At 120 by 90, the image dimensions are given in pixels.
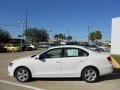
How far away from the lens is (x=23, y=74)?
11422 millimetres

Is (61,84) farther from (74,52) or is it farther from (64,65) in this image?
(74,52)

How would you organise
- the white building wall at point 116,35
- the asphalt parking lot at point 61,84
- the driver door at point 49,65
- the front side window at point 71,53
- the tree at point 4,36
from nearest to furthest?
the asphalt parking lot at point 61,84, the white building wall at point 116,35, the driver door at point 49,65, the front side window at point 71,53, the tree at point 4,36

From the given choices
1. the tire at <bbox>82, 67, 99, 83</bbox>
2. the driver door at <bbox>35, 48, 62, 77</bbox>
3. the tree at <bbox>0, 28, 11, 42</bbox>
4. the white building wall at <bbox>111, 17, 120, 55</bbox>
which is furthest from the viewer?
the tree at <bbox>0, 28, 11, 42</bbox>

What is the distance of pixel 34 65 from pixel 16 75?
0.89m

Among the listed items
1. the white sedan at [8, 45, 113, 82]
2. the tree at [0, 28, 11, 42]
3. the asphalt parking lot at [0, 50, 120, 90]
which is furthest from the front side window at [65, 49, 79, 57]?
the tree at [0, 28, 11, 42]

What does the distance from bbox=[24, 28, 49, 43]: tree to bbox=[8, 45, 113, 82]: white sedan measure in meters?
107

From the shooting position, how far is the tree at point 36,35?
12025 centimetres

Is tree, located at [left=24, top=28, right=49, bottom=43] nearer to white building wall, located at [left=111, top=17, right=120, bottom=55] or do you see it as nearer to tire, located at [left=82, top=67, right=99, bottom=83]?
tire, located at [left=82, top=67, right=99, bottom=83]

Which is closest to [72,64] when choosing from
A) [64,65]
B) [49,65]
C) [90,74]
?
[64,65]

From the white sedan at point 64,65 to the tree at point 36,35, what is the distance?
10692 cm

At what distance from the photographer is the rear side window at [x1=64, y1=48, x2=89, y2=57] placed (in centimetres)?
1129

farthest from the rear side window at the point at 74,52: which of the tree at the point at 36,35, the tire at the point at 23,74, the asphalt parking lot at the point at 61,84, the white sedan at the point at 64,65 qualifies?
the tree at the point at 36,35

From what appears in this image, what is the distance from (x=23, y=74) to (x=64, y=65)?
1706 millimetres

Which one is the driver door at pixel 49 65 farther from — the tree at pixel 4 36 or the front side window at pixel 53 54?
the tree at pixel 4 36
